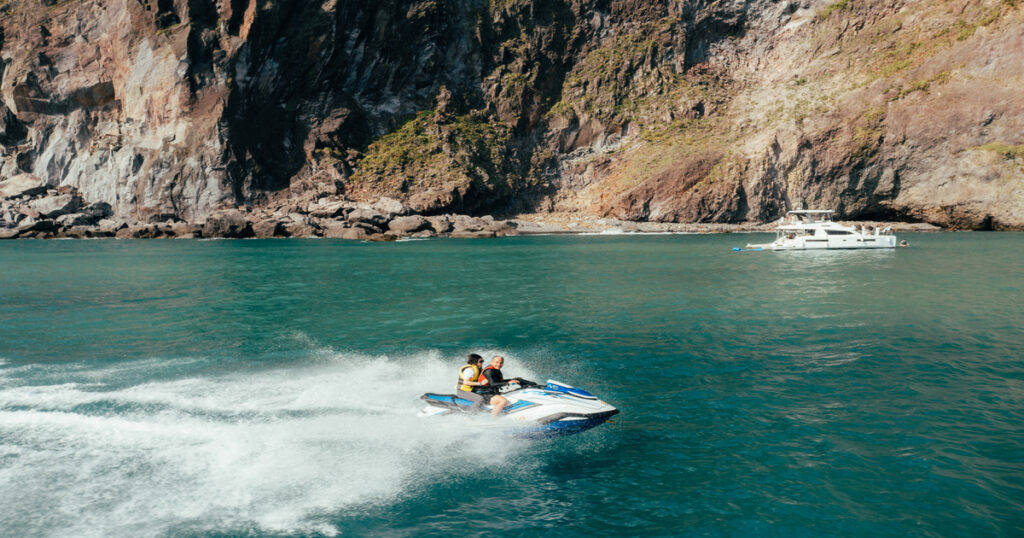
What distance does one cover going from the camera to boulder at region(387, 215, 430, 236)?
324 ft

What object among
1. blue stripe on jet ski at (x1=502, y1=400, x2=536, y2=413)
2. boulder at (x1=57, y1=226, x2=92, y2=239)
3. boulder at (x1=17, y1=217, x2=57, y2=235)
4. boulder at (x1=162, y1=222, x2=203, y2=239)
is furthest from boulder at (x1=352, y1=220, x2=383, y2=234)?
blue stripe on jet ski at (x1=502, y1=400, x2=536, y2=413)

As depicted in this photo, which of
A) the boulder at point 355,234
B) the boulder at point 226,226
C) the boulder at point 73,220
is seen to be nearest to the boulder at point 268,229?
the boulder at point 226,226

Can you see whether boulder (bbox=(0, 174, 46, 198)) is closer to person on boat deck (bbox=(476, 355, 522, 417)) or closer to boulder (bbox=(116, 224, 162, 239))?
boulder (bbox=(116, 224, 162, 239))

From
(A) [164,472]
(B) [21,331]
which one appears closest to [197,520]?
(A) [164,472]

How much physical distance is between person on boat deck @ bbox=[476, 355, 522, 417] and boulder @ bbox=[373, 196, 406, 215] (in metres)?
92.1

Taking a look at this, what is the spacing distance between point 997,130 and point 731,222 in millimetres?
39223

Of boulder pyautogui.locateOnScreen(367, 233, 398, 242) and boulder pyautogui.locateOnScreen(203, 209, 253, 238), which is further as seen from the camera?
boulder pyautogui.locateOnScreen(203, 209, 253, 238)

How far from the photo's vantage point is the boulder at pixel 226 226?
98375 millimetres

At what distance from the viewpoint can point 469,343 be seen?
891 inches

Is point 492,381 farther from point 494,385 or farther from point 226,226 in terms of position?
point 226,226

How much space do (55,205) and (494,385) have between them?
119883 millimetres

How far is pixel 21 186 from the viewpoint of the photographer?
110m

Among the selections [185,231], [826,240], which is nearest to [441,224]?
[185,231]

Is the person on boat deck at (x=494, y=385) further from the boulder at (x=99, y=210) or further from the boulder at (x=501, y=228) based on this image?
the boulder at (x=99, y=210)
